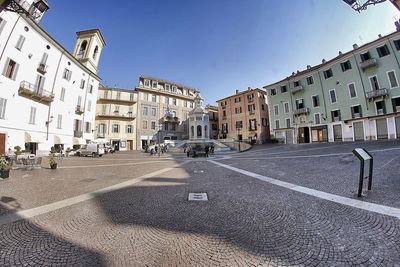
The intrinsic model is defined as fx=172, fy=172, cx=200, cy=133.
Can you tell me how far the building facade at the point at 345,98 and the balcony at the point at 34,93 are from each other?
36.4m

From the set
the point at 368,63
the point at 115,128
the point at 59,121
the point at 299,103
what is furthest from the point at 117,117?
the point at 368,63

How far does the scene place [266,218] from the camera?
3.53m

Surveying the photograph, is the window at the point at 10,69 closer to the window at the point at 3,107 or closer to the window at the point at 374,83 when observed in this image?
the window at the point at 3,107

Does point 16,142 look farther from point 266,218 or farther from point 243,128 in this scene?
point 243,128

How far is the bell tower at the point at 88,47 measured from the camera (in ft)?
103

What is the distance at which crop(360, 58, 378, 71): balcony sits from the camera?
22.8 metres

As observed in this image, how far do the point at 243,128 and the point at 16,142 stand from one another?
3690cm

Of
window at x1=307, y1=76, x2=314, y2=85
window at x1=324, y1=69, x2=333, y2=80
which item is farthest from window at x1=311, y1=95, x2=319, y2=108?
window at x1=324, y1=69, x2=333, y2=80

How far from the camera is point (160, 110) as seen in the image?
42.4 metres

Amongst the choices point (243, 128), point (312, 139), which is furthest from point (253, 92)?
point (312, 139)

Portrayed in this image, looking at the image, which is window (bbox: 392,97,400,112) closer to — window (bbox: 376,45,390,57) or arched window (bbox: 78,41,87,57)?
window (bbox: 376,45,390,57)

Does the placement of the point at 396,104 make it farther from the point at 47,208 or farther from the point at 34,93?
the point at 34,93

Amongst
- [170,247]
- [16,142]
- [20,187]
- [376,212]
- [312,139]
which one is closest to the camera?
[170,247]

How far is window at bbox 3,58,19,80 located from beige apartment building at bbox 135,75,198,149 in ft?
73.7
